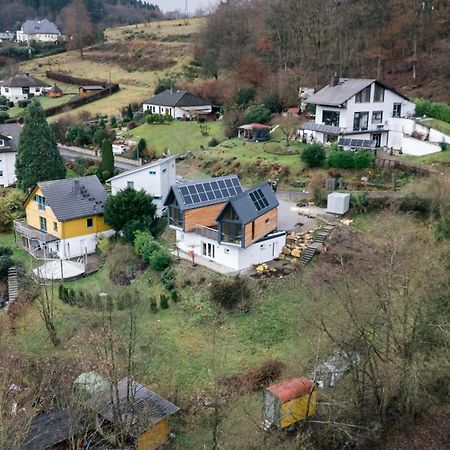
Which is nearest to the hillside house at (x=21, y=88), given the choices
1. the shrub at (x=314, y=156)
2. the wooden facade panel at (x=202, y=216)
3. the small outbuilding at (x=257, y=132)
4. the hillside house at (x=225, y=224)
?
the small outbuilding at (x=257, y=132)

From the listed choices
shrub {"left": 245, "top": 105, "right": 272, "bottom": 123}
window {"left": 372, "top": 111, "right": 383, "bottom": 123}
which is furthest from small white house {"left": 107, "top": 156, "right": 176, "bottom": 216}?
window {"left": 372, "top": 111, "right": 383, "bottom": 123}

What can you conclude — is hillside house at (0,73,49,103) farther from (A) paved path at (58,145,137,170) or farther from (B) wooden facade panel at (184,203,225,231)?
(B) wooden facade panel at (184,203,225,231)

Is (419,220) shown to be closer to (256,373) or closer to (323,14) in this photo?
(256,373)

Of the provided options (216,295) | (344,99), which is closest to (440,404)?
(216,295)

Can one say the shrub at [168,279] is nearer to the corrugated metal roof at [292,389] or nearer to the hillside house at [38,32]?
the corrugated metal roof at [292,389]

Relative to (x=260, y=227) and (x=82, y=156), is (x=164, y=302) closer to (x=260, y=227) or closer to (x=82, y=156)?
(x=260, y=227)
